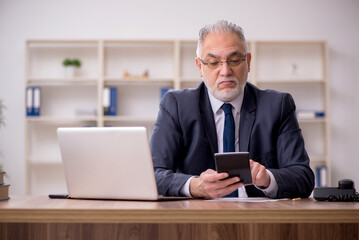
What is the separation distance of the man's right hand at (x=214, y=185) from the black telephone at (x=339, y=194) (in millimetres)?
272

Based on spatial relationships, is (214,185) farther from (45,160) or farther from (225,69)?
(45,160)

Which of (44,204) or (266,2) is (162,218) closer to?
(44,204)

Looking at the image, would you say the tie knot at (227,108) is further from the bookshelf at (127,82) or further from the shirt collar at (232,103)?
the bookshelf at (127,82)

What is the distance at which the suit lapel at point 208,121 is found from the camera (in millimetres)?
2051

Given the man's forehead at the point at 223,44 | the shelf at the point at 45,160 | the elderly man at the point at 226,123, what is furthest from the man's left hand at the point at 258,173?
the shelf at the point at 45,160

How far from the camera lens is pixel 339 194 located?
1.58 meters

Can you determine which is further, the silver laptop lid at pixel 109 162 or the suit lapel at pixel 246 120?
the suit lapel at pixel 246 120

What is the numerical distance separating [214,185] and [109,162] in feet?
1.14

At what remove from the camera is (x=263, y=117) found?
206cm

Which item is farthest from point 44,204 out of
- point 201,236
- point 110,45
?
point 110,45

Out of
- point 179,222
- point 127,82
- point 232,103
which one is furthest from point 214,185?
point 127,82

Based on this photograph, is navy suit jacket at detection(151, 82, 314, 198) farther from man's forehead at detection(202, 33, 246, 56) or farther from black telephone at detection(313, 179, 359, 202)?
black telephone at detection(313, 179, 359, 202)

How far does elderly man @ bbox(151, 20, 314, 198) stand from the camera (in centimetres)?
203

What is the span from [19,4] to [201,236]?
4.64 m
